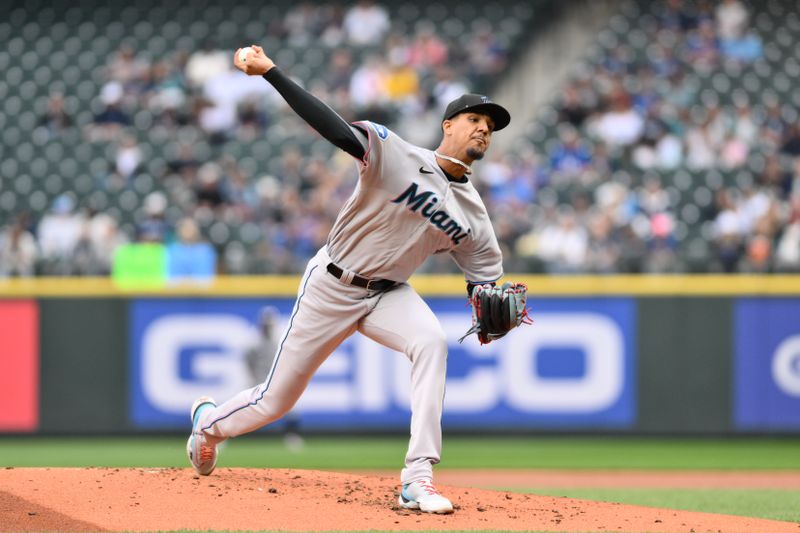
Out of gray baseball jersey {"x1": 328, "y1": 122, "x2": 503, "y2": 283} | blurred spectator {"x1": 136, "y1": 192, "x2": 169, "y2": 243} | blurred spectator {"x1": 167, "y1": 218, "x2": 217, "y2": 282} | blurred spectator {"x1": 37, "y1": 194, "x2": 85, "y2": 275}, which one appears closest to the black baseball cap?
gray baseball jersey {"x1": 328, "y1": 122, "x2": 503, "y2": 283}

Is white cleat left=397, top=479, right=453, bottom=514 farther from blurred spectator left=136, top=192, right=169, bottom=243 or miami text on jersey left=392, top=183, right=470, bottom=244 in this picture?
blurred spectator left=136, top=192, right=169, bottom=243

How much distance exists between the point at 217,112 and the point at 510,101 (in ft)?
13.6

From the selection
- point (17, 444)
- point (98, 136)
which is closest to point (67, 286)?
point (17, 444)

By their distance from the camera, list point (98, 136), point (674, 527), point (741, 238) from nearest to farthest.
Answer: point (674, 527), point (741, 238), point (98, 136)

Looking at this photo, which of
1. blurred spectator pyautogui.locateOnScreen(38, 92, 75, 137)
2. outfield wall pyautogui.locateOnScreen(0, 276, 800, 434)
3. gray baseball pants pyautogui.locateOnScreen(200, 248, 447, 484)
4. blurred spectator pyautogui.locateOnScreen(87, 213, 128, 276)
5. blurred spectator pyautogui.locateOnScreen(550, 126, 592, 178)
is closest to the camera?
gray baseball pants pyautogui.locateOnScreen(200, 248, 447, 484)

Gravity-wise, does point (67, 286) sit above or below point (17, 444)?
above

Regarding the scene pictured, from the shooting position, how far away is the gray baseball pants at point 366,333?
16.8 feet

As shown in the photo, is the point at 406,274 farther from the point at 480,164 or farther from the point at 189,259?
the point at 480,164

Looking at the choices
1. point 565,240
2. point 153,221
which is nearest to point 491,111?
point 565,240

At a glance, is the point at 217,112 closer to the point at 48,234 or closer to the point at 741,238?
the point at 48,234

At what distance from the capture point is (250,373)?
418 inches

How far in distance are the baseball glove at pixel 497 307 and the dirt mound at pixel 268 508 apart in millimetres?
808

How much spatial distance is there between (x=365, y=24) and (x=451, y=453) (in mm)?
7796

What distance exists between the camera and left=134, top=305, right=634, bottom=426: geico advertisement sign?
1131 centimetres
